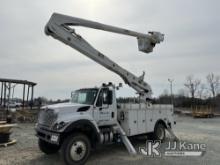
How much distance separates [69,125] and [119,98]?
3.20m

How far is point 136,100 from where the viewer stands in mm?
10828

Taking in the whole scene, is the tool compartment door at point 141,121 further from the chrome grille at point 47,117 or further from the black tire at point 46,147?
the chrome grille at point 47,117

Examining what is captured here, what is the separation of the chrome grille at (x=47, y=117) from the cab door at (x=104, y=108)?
4.71 feet

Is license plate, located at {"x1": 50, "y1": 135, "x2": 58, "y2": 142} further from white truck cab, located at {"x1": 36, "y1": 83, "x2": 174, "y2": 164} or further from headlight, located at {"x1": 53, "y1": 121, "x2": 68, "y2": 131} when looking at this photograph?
headlight, located at {"x1": 53, "y1": 121, "x2": 68, "y2": 131}

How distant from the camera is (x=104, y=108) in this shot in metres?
8.35

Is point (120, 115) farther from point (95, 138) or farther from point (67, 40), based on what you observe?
point (67, 40)

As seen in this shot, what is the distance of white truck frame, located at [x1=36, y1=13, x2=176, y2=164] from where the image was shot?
7.07m

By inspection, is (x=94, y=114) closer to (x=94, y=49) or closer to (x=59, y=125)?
(x=59, y=125)

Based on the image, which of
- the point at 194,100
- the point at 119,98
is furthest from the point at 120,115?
the point at 194,100

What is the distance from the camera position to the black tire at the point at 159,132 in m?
10.5

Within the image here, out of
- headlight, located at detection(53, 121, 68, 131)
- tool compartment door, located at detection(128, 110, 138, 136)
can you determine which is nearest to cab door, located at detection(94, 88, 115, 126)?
tool compartment door, located at detection(128, 110, 138, 136)

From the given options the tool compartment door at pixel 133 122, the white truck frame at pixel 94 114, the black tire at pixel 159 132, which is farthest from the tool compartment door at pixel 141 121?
the black tire at pixel 159 132

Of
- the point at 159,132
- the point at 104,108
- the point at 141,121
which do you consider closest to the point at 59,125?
the point at 104,108

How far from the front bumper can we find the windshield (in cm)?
167
